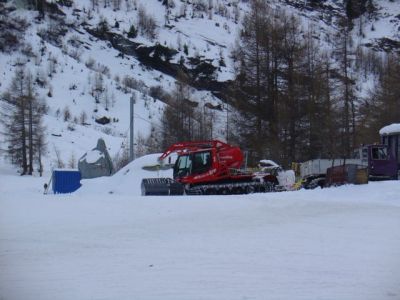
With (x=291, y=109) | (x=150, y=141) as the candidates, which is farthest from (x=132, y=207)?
(x=150, y=141)

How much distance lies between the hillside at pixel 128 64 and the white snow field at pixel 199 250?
69.4 ft

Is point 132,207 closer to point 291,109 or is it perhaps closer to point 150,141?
point 291,109

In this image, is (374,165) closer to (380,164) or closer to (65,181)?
(380,164)

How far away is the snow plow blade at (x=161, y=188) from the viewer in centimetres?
2239

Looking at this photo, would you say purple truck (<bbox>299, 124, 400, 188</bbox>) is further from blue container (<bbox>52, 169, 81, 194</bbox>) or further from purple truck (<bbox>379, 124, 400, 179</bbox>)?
blue container (<bbox>52, 169, 81, 194</bbox>)

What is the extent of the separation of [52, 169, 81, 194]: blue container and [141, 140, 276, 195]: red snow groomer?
6451 millimetres

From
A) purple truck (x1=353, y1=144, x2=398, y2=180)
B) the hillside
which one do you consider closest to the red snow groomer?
purple truck (x1=353, y1=144, x2=398, y2=180)

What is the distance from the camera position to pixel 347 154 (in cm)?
3825

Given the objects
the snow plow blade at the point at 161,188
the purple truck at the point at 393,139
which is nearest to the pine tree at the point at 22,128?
the snow plow blade at the point at 161,188

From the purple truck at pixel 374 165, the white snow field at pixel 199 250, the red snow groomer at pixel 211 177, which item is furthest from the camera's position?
the purple truck at pixel 374 165

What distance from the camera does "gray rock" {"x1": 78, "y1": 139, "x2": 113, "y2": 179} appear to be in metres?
34.6

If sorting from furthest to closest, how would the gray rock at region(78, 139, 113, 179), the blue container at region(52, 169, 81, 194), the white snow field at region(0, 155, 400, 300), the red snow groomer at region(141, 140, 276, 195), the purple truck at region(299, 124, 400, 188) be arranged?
1. the gray rock at region(78, 139, 113, 179)
2. the blue container at region(52, 169, 81, 194)
3. the purple truck at region(299, 124, 400, 188)
4. the red snow groomer at region(141, 140, 276, 195)
5. the white snow field at region(0, 155, 400, 300)

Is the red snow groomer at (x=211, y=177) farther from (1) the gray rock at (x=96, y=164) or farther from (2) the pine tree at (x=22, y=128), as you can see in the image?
(2) the pine tree at (x=22, y=128)

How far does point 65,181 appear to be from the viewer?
28.2 m
